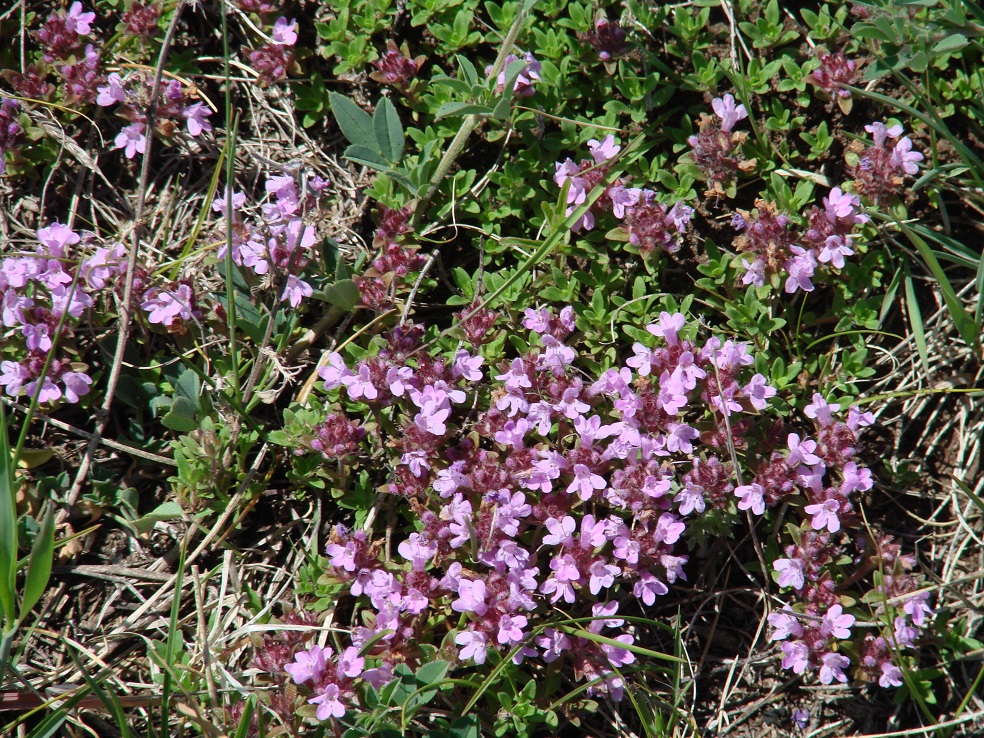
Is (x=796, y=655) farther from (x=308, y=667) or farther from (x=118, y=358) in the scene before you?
(x=118, y=358)

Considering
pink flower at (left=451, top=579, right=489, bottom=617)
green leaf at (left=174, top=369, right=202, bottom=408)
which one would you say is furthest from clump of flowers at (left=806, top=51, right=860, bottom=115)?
green leaf at (left=174, top=369, right=202, bottom=408)

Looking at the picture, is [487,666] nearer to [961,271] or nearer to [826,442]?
[826,442]

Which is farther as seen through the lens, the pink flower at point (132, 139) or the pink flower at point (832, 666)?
the pink flower at point (132, 139)

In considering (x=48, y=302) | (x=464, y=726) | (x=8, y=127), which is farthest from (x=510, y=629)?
(x=8, y=127)

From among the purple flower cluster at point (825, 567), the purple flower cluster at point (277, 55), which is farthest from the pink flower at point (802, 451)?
the purple flower cluster at point (277, 55)

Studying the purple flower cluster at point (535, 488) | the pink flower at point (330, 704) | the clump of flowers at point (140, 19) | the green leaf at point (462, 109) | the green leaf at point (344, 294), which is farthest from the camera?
the clump of flowers at point (140, 19)

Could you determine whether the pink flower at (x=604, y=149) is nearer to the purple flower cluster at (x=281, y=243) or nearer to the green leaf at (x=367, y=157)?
the green leaf at (x=367, y=157)

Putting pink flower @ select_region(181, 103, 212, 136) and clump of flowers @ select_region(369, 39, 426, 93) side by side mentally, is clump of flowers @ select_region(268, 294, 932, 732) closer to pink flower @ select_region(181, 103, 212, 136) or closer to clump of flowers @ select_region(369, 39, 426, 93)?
clump of flowers @ select_region(369, 39, 426, 93)
